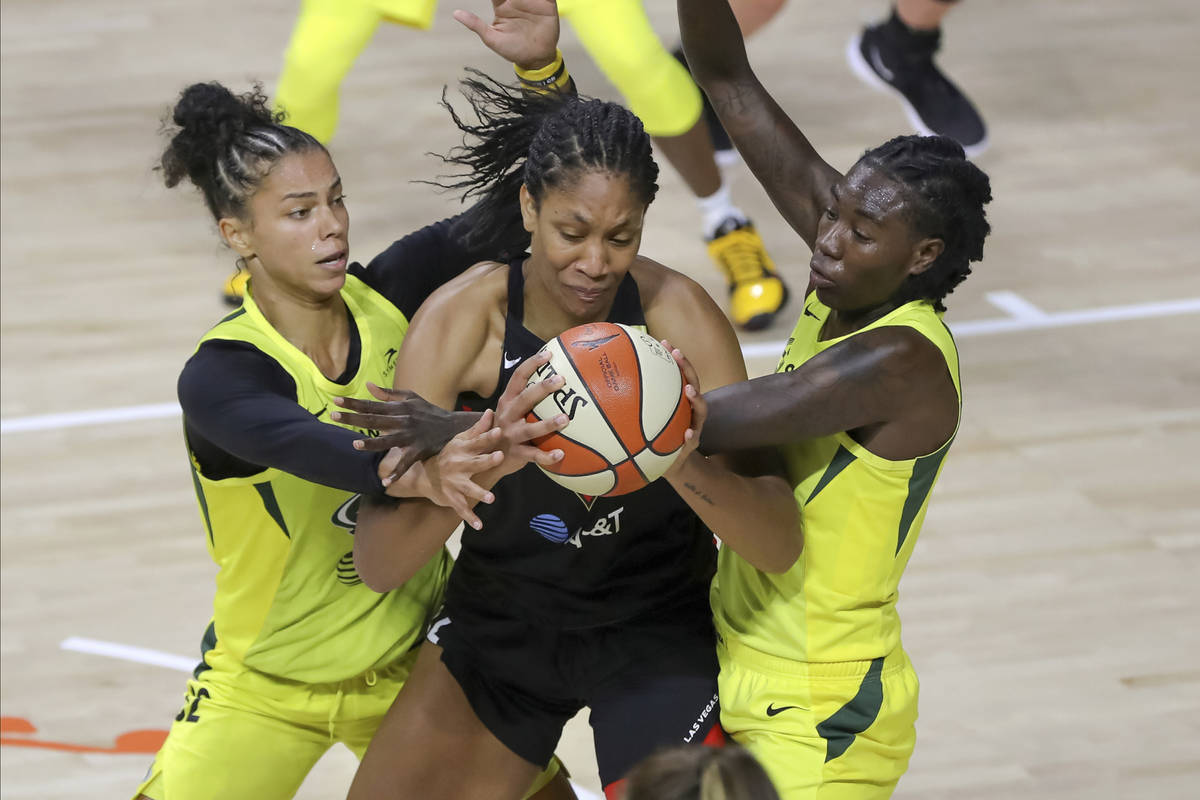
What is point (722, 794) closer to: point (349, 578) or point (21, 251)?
point (349, 578)

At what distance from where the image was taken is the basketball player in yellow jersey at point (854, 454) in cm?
247

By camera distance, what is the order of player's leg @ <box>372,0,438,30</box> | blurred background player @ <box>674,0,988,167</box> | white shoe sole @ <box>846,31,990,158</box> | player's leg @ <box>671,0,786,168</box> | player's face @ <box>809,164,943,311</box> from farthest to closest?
white shoe sole @ <box>846,31,990,158</box> → blurred background player @ <box>674,0,988,167</box> → player's leg @ <box>671,0,786,168</box> → player's leg @ <box>372,0,438,30</box> → player's face @ <box>809,164,943,311</box>

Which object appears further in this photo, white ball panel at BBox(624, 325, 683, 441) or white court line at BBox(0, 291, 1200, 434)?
white court line at BBox(0, 291, 1200, 434)

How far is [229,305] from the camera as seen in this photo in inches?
230

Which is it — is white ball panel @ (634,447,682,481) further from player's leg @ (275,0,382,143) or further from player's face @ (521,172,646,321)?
player's leg @ (275,0,382,143)

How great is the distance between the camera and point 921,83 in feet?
22.0

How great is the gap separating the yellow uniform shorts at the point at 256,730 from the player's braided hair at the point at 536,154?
90 cm

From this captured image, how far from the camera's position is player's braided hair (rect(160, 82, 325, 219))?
109 inches

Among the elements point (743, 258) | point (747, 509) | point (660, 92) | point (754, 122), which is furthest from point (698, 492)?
point (743, 258)

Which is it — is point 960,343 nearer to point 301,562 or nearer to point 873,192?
point 873,192

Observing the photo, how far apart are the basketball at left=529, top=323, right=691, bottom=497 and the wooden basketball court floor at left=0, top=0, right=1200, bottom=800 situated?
5.27 ft

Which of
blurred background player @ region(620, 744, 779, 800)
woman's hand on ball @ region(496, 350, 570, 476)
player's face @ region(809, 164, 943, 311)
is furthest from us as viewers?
player's face @ region(809, 164, 943, 311)

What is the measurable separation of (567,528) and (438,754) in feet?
1.57

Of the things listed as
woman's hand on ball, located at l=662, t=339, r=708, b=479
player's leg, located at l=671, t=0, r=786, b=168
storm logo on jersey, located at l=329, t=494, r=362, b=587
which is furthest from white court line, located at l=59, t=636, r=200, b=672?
player's leg, located at l=671, t=0, r=786, b=168
